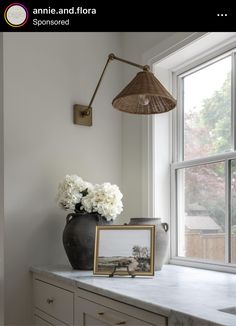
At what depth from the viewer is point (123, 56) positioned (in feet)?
9.74

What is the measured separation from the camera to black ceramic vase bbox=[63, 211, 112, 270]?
235 centimetres

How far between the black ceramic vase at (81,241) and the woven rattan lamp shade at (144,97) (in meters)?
0.63

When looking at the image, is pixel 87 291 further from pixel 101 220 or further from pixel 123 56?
pixel 123 56

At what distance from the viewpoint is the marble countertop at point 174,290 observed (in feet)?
4.61

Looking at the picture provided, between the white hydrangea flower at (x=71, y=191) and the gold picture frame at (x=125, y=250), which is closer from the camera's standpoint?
the gold picture frame at (x=125, y=250)

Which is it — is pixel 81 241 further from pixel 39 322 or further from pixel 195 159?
pixel 195 159

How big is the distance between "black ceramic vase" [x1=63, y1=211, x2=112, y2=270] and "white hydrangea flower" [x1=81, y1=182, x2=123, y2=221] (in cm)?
6
